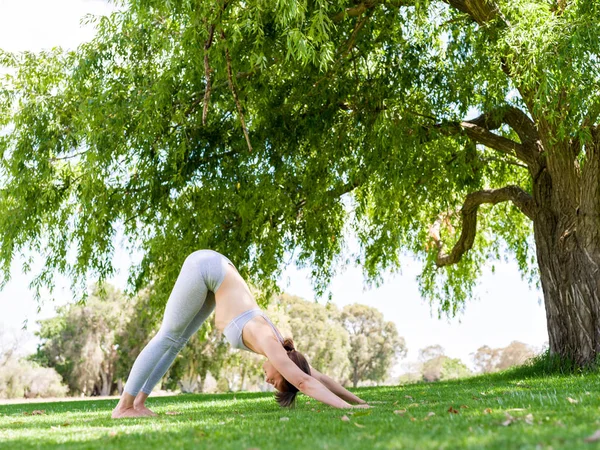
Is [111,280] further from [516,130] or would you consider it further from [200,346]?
[200,346]

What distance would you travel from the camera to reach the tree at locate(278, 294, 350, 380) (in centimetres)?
4191

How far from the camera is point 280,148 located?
11008 millimetres

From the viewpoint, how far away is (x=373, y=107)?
34.6 ft

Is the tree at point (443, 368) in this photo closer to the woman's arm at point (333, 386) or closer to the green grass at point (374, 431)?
the woman's arm at point (333, 386)

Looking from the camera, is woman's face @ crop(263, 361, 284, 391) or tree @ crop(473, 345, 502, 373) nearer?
woman's face @ crop(263, 361, 284, 391)

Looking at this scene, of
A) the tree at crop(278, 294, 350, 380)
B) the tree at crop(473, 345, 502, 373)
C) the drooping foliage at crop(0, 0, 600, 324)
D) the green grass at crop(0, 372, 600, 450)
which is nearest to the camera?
the green grass at crop(0, 372, 600, 450)

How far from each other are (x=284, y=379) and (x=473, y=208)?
8.20m

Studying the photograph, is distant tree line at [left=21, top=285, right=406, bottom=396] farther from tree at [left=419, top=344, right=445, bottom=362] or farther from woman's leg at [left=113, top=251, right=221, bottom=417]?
woman's leg at [left=113, top=251, right=221, bottom=417]

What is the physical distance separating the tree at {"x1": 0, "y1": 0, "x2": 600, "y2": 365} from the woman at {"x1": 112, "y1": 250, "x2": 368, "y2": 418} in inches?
170

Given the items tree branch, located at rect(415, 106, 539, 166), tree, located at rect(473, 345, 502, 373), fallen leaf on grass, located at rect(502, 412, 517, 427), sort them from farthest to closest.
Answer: tree, located at rect(473, 345, 502, 373)
tree branch, located at rect(415, 106, 539, 166)
fallen leaf on grass, located at rect(502, 412, 517, 427)

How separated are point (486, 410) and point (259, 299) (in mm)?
10109

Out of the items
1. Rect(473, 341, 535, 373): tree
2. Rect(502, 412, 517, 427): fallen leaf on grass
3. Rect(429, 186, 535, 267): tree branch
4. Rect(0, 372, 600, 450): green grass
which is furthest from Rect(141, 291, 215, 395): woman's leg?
Rect(473, 341, 535, 373): tree

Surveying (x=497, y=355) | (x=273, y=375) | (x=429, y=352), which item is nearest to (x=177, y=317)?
(x=273, y=375)

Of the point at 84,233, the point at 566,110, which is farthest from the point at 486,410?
the point at 84,233
